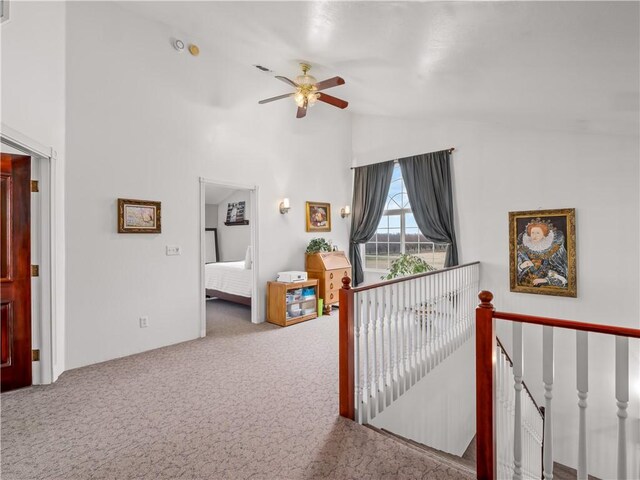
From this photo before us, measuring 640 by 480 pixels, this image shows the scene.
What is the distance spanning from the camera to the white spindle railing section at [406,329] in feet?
8.00

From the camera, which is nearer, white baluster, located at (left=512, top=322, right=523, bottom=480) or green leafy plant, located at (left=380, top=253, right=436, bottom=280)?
white baluster, located at (left=512, top=322, right=523, bottom=480)

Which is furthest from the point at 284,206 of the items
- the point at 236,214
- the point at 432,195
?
the point at 236,214

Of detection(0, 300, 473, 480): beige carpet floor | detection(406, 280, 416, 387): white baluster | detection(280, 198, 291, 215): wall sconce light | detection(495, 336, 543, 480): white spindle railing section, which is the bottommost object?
detection(495, 336, 543, 480): white spindle railing section

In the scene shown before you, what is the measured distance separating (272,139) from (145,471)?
169 inches

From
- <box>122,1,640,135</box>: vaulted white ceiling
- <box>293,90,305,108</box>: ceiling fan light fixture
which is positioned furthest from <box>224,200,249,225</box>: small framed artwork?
<box>293,90,305,108</box>: ceiling fan light fixture

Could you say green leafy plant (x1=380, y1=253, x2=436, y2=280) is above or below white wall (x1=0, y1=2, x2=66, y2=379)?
below

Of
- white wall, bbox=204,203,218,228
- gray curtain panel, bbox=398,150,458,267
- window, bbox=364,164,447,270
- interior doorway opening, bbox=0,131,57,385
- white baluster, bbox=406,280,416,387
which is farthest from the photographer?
white wall, bbox=204,203,218,228

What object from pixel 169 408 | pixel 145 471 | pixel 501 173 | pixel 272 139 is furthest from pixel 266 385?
pixel 501 173

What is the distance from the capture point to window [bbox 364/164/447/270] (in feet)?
18.0

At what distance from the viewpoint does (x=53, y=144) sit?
9.35ft

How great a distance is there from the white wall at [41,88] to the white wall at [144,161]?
Result: 11 cm

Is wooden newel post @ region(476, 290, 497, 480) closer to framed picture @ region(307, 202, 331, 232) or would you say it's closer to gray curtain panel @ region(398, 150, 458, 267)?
gray curtain panel @ region(398, 150, 458, 267)

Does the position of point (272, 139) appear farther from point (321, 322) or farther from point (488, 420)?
point (488, 420)

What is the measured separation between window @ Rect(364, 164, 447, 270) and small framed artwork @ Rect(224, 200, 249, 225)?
3.13m
